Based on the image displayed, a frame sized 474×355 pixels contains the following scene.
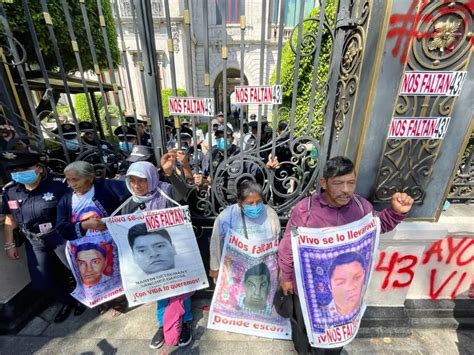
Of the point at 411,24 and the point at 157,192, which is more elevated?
the point at 411,24

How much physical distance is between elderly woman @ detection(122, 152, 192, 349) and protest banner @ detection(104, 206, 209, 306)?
123mm

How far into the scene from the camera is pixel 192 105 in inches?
82.7

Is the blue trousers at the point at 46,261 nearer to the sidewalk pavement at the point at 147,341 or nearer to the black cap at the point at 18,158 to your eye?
the sidewalk pavement at the point at 147,341

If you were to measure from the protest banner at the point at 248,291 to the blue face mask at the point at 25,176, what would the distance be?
1.84m

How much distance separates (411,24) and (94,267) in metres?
3.29

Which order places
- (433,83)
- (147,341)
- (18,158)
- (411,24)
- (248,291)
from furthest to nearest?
(147,341) → (248,291) → (18,158) → (433,83) → (411,24)

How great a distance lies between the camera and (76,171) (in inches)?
81.3

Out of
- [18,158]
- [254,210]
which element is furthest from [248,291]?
[18,158]

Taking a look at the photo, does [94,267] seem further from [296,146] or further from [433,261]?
[433,261]

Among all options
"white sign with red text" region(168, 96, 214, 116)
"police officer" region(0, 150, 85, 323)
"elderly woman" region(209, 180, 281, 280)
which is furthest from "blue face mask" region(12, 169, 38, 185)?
"elderly woman" region(209, 180, 281, 280)

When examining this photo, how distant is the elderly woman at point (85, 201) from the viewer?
208 cm

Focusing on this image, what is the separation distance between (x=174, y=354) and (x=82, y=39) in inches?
250

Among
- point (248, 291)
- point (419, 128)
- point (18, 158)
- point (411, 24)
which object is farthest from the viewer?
point (248, 291)

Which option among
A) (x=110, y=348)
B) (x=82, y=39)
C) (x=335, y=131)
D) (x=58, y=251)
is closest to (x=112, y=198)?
(x=58, y=251)
